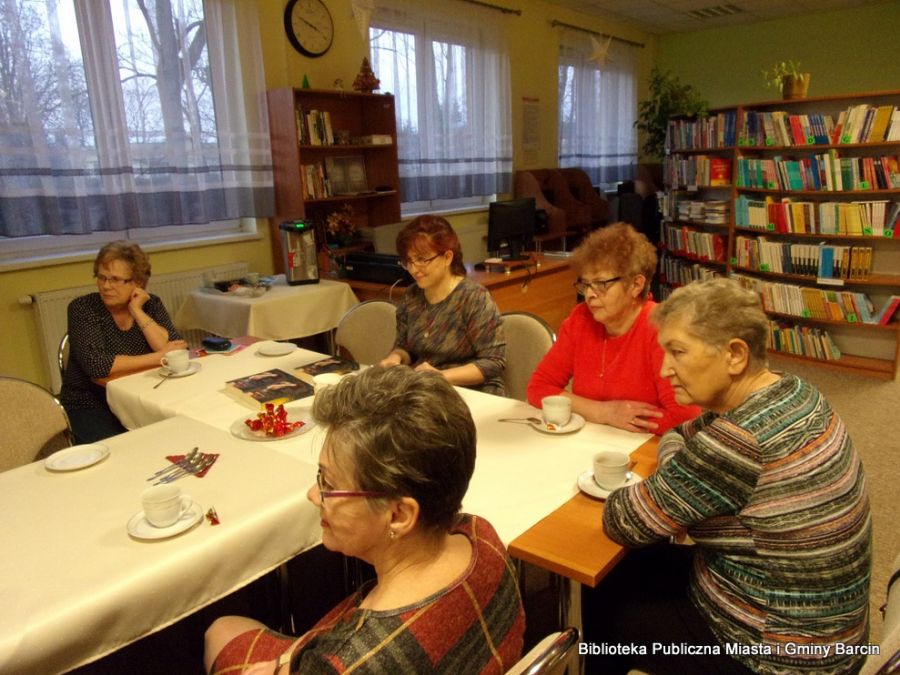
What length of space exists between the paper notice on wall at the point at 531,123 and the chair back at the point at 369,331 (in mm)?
4118

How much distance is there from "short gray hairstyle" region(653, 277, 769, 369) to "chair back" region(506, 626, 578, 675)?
608 mm

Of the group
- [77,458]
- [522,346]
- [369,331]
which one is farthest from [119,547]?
[369,331]

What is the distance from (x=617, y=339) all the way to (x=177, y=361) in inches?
55.7

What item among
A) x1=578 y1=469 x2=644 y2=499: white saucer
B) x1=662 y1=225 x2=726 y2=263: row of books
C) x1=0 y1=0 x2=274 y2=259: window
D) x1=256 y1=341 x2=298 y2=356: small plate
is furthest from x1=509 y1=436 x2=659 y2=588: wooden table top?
x1=662 y1=225 x2=726 y2=263: row of books

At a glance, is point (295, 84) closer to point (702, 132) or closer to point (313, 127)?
point (313, 127)

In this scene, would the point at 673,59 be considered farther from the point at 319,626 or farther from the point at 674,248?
the point at 319,626

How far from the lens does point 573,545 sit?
118 cm

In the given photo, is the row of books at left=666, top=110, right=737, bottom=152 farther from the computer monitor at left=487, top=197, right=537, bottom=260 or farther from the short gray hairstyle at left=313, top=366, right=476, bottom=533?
the short gray hairstyle at left=313, top=366, right=476, bottom=533

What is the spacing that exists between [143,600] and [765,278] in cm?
459

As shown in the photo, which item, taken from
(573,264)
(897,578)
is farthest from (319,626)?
(573,264)

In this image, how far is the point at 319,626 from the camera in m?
1.00

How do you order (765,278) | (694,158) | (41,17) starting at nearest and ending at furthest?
(41,17), (765,278), (694,158)

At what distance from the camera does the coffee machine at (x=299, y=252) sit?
387cm

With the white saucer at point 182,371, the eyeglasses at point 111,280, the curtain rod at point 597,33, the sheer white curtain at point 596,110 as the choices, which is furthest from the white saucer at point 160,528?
the curtain rod at point 597,33
